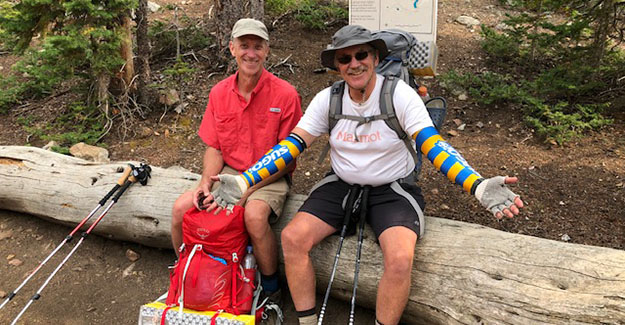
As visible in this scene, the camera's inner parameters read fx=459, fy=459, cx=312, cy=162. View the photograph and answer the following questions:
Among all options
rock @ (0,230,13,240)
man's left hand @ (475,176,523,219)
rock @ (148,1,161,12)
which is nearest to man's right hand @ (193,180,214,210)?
man's left hand @ (475,176,523,219)

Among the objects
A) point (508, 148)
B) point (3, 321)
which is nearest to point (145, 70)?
point (3, 321)

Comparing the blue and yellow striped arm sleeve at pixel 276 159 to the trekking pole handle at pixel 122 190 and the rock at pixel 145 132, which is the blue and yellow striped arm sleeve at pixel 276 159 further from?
the rock at pixel 145 132

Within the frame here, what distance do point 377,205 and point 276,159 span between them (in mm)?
931

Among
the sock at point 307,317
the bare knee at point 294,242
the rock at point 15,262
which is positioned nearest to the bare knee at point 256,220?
the bare knee at point 294,242

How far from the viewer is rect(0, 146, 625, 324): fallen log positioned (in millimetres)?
3039

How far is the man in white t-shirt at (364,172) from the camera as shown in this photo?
3402mm

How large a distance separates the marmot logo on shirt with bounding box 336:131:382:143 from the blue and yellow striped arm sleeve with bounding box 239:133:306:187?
0.34 meters

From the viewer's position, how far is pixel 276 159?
3.89 metres

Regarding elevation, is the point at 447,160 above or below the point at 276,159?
above

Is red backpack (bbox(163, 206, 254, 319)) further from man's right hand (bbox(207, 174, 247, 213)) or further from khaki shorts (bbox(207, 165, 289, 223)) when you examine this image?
khaki shorts (bbox(207, 165, 289, 223))

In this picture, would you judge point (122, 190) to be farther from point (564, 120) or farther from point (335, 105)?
point (564, 120)

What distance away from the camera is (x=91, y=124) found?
24.8ft

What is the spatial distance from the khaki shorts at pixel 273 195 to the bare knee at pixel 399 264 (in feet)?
3.96

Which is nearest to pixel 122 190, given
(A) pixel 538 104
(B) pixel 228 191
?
(B) pixel 228 191
